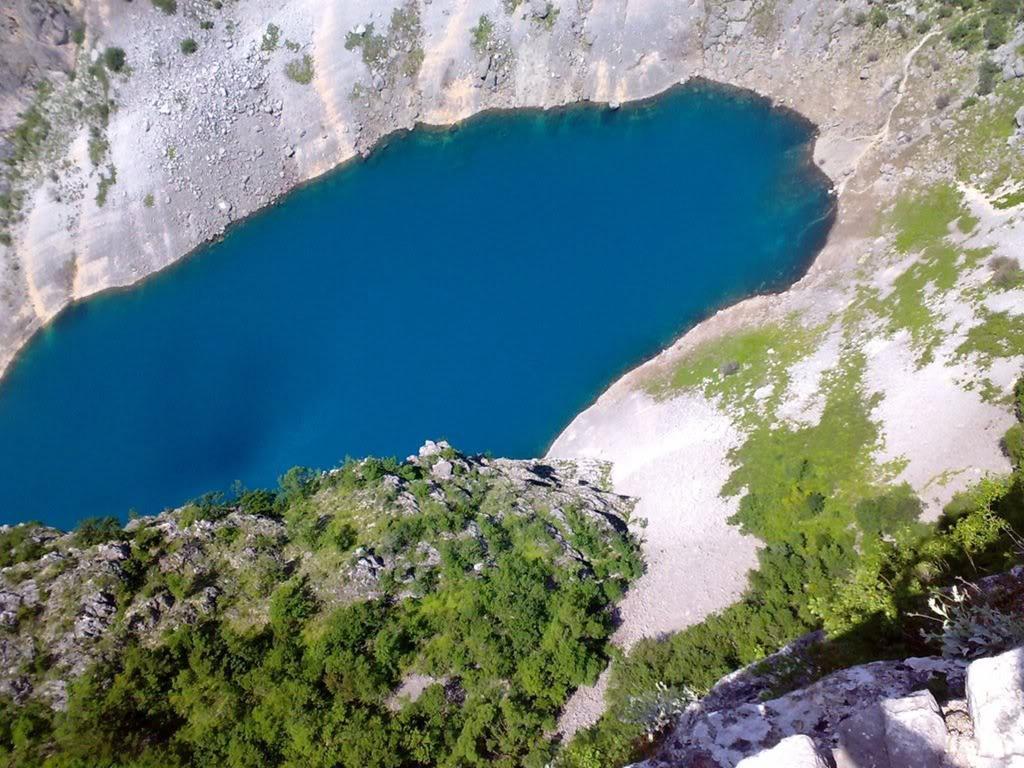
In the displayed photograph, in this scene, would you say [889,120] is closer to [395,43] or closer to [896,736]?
[395,43]

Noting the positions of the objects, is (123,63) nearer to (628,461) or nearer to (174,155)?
(174,155)

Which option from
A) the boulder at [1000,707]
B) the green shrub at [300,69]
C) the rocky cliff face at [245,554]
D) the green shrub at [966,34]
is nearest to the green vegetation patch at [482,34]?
the green shrub at [300,69]

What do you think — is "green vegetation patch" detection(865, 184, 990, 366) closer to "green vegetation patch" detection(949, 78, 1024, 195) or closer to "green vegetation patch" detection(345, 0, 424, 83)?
"green vegetation patch" detection(949, 78, 1024, 195)

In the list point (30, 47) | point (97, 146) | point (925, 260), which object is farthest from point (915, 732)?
point (30, 47)

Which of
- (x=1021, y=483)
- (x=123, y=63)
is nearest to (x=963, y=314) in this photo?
(x=1021, y=483)

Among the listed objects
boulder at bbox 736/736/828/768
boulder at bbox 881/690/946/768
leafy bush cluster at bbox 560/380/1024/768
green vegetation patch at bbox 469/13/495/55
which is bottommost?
boulder at bbox 881/690/946/768


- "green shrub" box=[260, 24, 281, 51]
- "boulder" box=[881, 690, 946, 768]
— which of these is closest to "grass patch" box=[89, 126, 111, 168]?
"green shrub" box=[260, 24, 281, 51]

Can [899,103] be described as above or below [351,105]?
below
